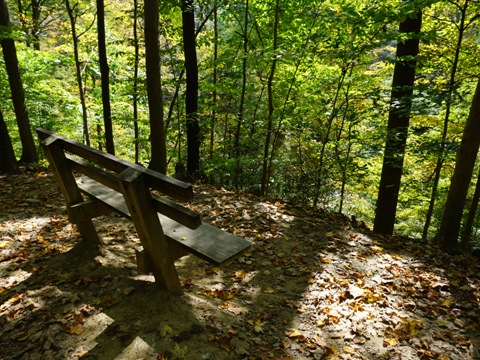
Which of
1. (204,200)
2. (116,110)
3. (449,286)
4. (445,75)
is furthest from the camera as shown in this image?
(116,110)

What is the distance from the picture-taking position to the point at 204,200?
6613 millimetres

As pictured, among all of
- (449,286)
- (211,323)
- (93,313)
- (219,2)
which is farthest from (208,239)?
(219,2)

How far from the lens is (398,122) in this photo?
6672 millimetres

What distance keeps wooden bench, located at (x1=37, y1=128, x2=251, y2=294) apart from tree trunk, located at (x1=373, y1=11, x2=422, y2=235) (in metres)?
4.35

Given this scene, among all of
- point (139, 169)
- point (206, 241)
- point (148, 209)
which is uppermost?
point (139, 169)

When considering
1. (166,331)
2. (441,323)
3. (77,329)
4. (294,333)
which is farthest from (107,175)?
(441,323)

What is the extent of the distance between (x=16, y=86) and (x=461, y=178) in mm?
10689

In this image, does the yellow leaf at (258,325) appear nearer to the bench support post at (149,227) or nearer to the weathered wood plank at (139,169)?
the bench support post at (149,227)

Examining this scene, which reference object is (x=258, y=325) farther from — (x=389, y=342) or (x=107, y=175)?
(x=107, y=175)

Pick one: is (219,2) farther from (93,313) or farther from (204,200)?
(93,313)

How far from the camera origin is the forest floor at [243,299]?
8.84 ft

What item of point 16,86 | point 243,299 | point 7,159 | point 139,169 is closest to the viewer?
point 139,169

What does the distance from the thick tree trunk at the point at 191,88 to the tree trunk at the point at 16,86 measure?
14.6 ft

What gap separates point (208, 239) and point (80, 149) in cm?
165
